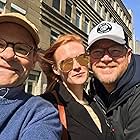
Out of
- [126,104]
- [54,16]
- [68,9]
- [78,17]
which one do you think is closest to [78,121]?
[126,104]

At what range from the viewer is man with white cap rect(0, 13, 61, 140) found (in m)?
1.73

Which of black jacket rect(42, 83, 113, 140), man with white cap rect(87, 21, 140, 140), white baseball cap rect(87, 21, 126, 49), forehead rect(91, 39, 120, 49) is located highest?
white baseball cap rect(87, 21, 126, 49)

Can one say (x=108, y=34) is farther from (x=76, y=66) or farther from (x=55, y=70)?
(x=55, y=70)

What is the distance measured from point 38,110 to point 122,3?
32889mm

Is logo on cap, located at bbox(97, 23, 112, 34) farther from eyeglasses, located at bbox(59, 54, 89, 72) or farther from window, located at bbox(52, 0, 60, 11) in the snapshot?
window, located at bbox(52, 0, 60, 11)

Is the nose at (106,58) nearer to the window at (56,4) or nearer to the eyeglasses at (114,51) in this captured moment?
the eyeglasses at (114,51)

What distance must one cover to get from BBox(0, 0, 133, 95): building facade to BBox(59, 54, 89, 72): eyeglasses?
6572 millimetres

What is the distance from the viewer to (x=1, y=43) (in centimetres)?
198

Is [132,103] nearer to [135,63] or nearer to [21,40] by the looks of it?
[135,63]

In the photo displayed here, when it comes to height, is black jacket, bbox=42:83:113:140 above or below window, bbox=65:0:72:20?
below

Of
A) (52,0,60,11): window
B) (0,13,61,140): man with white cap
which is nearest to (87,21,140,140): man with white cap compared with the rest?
(0,13,61,140): man with white cap

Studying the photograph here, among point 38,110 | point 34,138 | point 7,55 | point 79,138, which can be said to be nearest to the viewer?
point 34,138

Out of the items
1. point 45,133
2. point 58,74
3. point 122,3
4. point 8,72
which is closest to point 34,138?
point 45,133

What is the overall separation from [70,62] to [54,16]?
47.1ft
